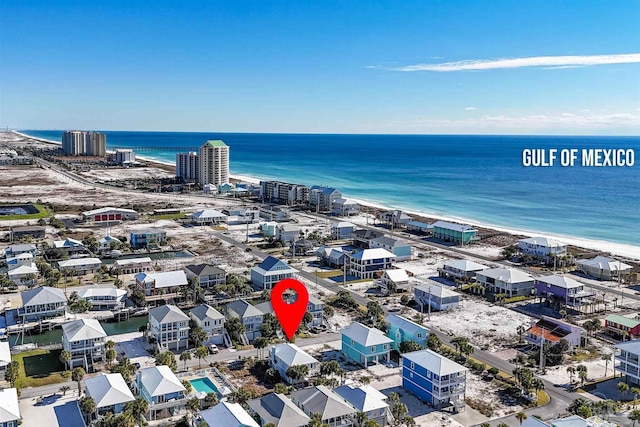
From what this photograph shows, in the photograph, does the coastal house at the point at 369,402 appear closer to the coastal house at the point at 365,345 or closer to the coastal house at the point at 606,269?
the coastal house at the point at 365,345

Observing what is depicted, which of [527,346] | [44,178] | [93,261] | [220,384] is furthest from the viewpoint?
[44,178]

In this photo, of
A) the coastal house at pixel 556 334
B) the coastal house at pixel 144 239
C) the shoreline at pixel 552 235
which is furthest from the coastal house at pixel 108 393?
the shoreline at pixel 552 235

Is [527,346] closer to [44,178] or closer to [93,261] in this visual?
[93,261]

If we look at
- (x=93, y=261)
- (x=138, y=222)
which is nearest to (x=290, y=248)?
(x=93, y=261)

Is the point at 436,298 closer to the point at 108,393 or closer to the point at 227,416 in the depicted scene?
the point at 227,416

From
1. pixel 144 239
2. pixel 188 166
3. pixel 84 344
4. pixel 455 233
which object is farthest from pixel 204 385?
pixel 188 166

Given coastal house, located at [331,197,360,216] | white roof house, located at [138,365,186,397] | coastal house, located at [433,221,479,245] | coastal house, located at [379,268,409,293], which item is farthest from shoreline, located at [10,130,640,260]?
white roof house, located at [138,365,186,397]

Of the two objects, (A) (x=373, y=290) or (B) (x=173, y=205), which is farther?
(B) (x=173, y=205)
